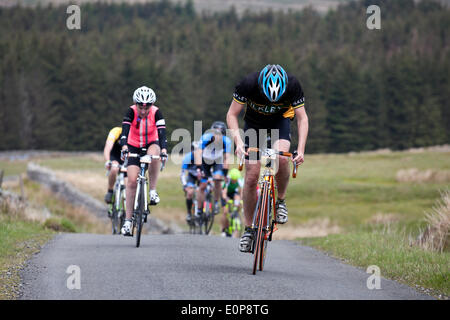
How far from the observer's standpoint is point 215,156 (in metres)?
15.7

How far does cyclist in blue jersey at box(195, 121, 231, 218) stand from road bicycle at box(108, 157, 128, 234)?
6.28 feet

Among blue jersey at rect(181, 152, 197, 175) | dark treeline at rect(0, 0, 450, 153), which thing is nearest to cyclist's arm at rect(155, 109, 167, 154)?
blue jersey at rect(181, 152, 197, 175)

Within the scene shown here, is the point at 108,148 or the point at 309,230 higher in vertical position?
the point at 108,148

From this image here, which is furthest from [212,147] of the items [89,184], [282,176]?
[89,184]

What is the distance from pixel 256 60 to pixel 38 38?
3220cm

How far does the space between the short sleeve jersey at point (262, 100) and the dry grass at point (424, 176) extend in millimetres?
29818

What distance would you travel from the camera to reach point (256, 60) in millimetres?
103750

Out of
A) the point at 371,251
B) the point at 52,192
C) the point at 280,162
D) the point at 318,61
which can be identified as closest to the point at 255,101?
the point at 280,162

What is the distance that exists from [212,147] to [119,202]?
236 centimetres

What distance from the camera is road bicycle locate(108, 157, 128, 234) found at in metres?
14.7

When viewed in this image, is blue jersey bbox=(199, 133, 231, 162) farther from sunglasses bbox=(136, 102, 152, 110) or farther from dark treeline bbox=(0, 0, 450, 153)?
dark treeline bbox=(0, 0, 450, 153)
